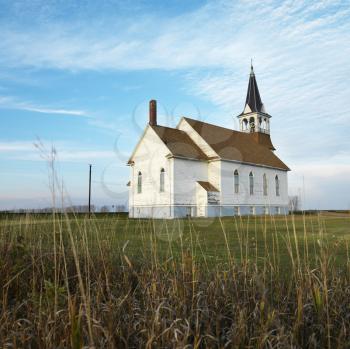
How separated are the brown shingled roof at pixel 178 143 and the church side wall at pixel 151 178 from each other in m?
0.63

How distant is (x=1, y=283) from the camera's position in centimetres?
506

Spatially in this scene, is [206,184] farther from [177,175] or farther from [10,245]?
[10,245]

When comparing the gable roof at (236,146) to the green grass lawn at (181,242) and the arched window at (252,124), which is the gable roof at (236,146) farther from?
the green grass lawn at (181,242)

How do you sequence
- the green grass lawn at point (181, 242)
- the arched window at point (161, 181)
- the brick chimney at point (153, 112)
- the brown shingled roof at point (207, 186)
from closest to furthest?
1. the green grass lawn at point (181, 242)
2. the arched window at point (161, 181)
3. the brown shingled roof at point (207, 186)
4. the brick chimney at point (153, 112)

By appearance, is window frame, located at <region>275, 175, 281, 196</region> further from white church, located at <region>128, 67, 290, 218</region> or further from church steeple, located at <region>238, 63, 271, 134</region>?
church steeple, located at <region>238, 63, 271, 134</region>

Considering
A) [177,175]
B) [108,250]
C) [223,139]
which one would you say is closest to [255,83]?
[223,139]

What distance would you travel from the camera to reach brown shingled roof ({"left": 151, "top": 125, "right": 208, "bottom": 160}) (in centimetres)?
3419

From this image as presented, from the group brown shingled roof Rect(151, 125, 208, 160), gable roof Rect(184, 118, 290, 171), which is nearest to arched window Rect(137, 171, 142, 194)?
brown shingled roof Rect(151, 125, 208, 160)

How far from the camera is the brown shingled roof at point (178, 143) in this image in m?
34.2

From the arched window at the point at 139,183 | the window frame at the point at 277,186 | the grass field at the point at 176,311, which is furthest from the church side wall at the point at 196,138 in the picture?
the grass field at the point at 176,311

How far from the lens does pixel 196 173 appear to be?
35.2 meters

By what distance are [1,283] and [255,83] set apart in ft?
168

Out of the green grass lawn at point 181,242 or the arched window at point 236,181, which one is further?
the arched window at point 236,181

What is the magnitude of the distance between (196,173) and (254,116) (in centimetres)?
1728
